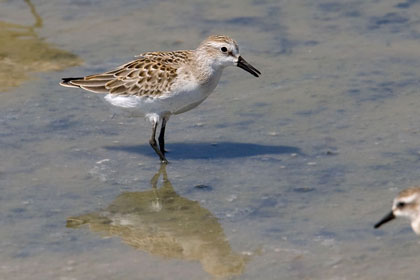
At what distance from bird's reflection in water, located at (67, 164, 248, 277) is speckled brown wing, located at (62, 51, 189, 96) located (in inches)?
56.8

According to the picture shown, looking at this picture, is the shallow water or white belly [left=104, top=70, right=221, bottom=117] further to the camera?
white belly [left=104, top=70, right=221, bottom=117]

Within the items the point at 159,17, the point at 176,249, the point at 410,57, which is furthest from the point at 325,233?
the point at 159,17

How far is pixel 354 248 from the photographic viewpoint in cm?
995

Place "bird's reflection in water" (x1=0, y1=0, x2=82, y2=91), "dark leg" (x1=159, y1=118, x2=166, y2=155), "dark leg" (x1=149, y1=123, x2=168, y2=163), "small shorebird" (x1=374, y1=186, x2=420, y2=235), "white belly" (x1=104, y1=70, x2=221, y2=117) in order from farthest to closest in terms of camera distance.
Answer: "bird's reflection in water" (x1=0, y1=0, x2=82, y2=91), "dark leg" (x1=159, y1=118, x2=166, y2=155), "dark leg" (x1=149, y1=123, x2=168, y2=163), "white belly" (x1=104, y1=70, x2=221, y2=117), "small shorebird" (x1=374, y1=186, x2=420, y2=235)

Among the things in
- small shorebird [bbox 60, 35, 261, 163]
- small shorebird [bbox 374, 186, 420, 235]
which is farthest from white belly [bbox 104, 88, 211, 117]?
small shorebird [bbox 374, 186, 420, 235]

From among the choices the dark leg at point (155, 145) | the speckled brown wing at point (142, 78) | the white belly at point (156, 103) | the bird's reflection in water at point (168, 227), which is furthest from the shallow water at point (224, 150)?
the speckled brown wing at point (142, 78)

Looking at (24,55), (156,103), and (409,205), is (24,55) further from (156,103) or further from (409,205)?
(409,205)

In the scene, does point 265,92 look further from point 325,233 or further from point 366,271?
point 366,271

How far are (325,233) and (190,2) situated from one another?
30.2 feet

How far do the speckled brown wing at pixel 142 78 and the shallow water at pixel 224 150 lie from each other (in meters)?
0.85

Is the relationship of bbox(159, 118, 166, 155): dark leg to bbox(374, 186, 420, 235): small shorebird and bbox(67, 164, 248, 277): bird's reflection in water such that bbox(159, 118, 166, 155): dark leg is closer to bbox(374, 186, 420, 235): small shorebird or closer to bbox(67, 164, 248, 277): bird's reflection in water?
bbox(67, 164, 248, 277): bird's reflection in water

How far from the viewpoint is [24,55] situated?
16.3m

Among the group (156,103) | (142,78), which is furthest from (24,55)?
(156,103)

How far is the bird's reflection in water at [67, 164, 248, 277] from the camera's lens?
10.1 meters
